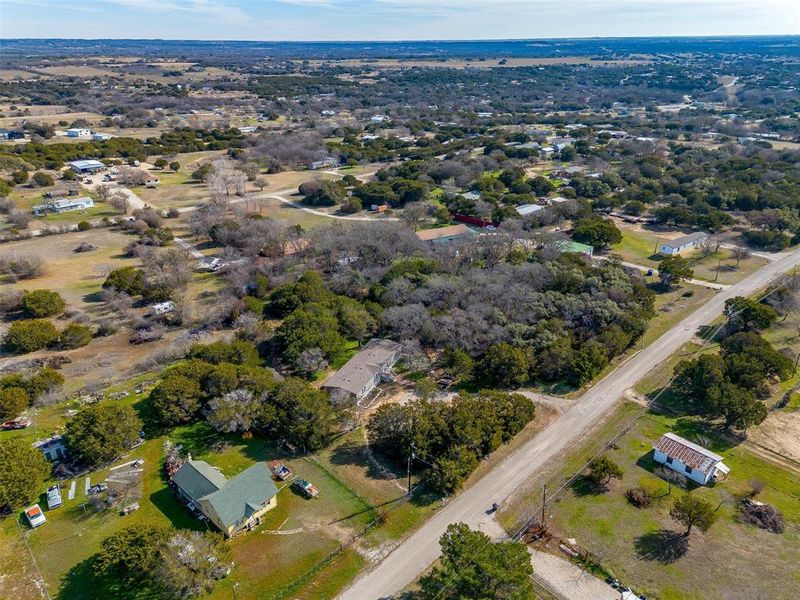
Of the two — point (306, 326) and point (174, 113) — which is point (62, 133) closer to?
point (174, 113)

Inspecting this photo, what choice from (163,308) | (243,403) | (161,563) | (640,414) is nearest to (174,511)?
(161,563)

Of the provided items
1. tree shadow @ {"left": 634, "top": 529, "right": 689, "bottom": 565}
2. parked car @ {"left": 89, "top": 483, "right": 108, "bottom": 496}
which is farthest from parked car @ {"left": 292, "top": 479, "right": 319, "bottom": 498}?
tree shadow @ {"left": 634, "top": 529, "right": 689, "bottom": 565}


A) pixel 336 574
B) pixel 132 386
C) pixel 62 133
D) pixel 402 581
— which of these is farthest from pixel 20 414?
pixel 62 133


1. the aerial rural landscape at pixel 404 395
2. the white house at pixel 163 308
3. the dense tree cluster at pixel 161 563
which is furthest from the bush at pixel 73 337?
the dense tree cluster at pixel 161 563

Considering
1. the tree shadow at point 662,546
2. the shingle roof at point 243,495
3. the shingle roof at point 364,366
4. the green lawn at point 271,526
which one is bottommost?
the tree shadow at point 662,546

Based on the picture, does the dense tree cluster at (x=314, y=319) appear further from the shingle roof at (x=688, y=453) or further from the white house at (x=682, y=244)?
the white house at (x=682, y=244)

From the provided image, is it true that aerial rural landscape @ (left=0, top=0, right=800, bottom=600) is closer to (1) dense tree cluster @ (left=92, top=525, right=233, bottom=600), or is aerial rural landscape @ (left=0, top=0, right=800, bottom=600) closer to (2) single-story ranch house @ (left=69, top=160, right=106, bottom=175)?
(1) dense tree cluster @ (left=92, top=525, right=233, bottom=600)
